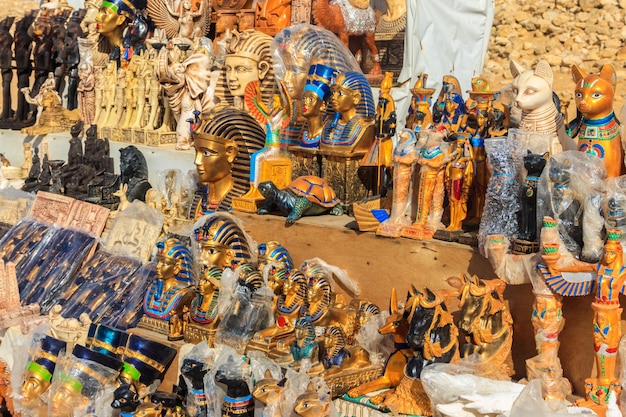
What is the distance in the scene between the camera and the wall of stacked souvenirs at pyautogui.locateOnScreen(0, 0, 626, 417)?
4.46 metres

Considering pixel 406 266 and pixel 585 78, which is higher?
pixel 585 78

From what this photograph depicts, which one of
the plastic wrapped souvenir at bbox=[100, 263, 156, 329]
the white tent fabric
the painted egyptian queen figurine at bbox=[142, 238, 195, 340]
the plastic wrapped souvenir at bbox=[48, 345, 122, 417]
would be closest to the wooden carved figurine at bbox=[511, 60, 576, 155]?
the painted egyptian queen figurine at bbox=[142, 238, 195, 340]

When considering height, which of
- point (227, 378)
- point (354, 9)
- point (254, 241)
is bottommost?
point (227, 378)

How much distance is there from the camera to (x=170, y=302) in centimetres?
579

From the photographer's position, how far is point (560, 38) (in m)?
9.34

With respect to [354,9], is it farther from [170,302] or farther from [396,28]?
[170,302]

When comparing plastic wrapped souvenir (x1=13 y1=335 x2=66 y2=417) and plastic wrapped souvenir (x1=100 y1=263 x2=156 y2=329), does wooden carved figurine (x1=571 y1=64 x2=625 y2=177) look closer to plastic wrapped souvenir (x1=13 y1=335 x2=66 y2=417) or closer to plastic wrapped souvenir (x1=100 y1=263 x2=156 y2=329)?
plastic wrapped souvenir (x1=100 y1=263 x2=156 y2=329)

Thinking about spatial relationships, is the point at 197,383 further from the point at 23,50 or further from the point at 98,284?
the point at 23,50

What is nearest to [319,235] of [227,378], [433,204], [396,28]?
[433,204]

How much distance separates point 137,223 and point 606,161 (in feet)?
12.0

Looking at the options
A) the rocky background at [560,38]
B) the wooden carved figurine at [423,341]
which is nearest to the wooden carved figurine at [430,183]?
the wooden carved figurine at [423,341]

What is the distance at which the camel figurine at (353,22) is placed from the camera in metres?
9.16

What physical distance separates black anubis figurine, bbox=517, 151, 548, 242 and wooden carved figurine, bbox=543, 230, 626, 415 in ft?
1.13

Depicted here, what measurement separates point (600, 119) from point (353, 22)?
480cm
